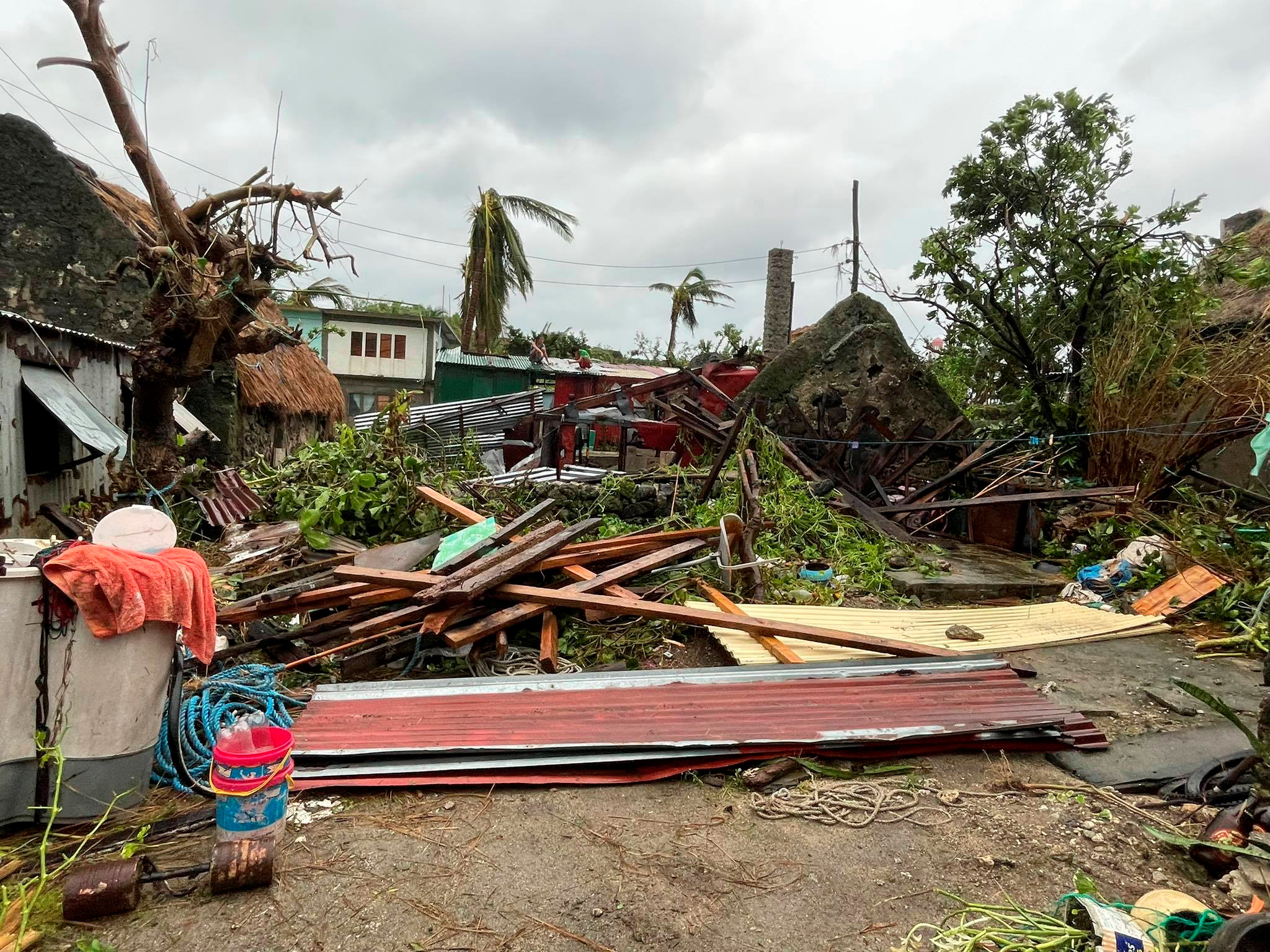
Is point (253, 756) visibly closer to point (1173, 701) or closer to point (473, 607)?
point (473, 607)

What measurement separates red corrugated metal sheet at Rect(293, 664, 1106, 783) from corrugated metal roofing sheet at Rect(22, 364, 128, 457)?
15.4 feet

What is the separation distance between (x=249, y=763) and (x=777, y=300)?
20.1 m

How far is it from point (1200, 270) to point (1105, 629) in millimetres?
6736

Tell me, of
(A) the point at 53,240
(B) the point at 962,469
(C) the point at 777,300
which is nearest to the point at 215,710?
(A) the point at 53,240

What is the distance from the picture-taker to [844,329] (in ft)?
41.1

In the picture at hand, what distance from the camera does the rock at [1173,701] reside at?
175 inches

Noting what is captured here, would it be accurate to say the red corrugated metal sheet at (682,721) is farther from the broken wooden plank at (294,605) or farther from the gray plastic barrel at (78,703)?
the broken wooden plank at (294,605)

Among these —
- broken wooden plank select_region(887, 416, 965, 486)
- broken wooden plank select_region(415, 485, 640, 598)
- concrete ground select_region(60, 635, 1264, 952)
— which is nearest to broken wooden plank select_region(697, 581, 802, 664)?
broken wooden plank select_region(415, 485, 640, 598)

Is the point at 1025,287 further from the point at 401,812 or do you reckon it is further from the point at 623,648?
the point at 401,812

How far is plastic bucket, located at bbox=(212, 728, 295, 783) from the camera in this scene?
2.78 meters

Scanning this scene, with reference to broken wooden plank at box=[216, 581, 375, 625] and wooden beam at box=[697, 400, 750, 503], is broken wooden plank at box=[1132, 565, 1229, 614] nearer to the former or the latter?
wooden beam at box=[697, 400, 750, 503]

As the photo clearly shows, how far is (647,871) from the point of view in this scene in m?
2.84

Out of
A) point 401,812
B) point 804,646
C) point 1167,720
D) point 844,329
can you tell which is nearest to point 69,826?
point 401,812

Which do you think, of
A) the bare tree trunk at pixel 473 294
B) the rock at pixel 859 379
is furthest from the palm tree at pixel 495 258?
the rock at pixel 859 379
